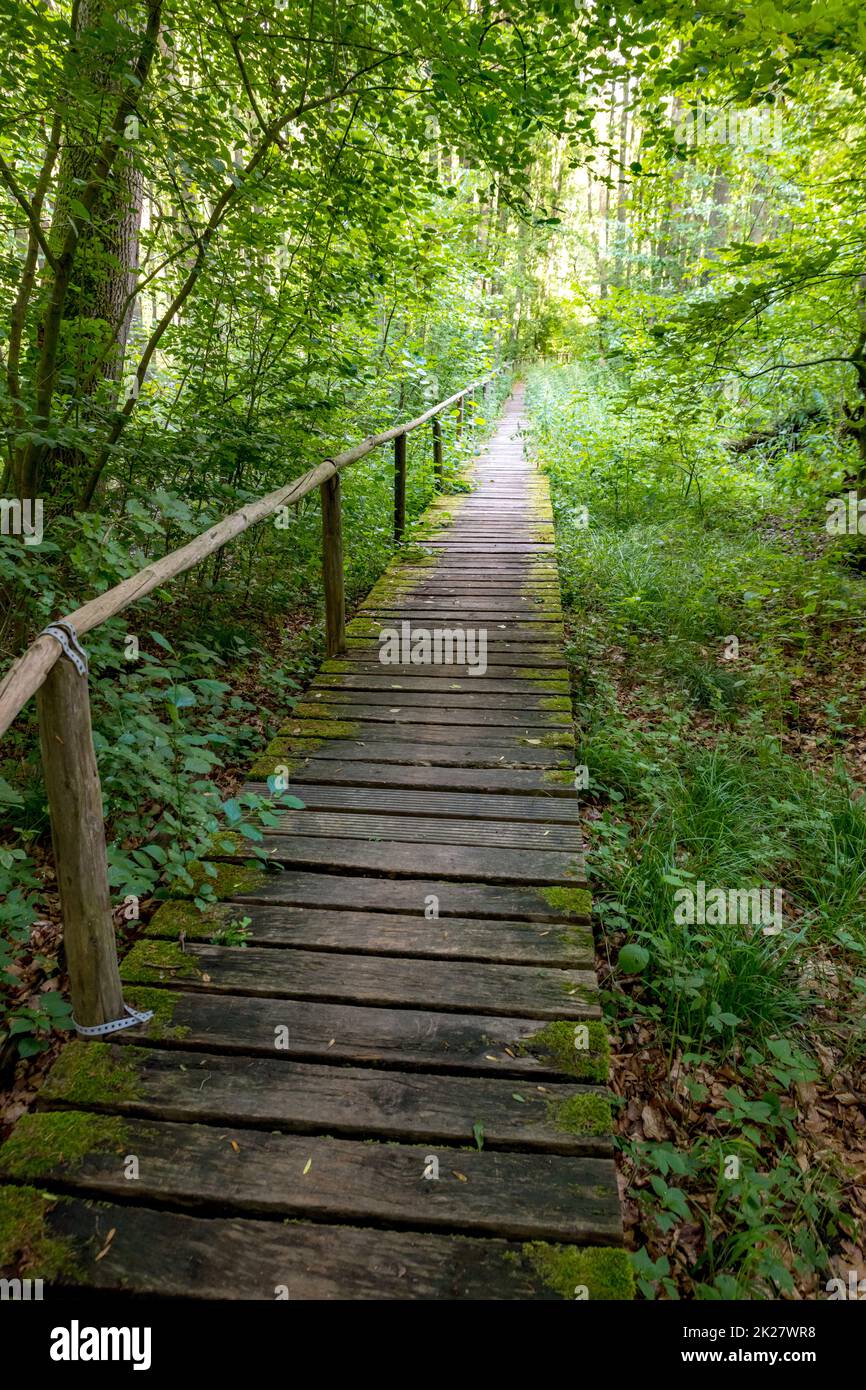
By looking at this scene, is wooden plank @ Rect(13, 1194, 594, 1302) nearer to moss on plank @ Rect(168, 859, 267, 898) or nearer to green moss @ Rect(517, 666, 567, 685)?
moss on plank @ Rect(168, 859, 267, 898)

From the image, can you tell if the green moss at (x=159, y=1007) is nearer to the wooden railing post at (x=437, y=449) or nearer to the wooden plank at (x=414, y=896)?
the wooden plank at (x=414, y=896)

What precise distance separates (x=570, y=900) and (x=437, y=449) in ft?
29.6

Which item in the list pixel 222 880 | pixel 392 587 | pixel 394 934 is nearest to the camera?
pixel 394 934

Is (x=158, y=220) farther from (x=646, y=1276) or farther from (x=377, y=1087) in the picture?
(x=646, y=1276)

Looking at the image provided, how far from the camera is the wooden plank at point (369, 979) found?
228 cm

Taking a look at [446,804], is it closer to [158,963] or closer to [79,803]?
[158,963]

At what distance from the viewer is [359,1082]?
202cm

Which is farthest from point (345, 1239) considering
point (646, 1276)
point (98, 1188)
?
point (646, 1276)

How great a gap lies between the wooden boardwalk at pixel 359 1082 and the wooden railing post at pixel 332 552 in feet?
5.54

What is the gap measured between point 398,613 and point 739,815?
310 centimetres

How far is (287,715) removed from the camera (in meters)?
4.56

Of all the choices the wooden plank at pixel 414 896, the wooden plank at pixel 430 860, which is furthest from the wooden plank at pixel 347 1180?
the wooden plank at pixel 430 860

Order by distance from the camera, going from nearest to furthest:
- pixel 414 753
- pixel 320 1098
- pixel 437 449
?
pixel 320 1098 → pixel 414 753 → pixel 437 449

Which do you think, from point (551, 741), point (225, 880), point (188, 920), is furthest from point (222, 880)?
point (551, 741)
